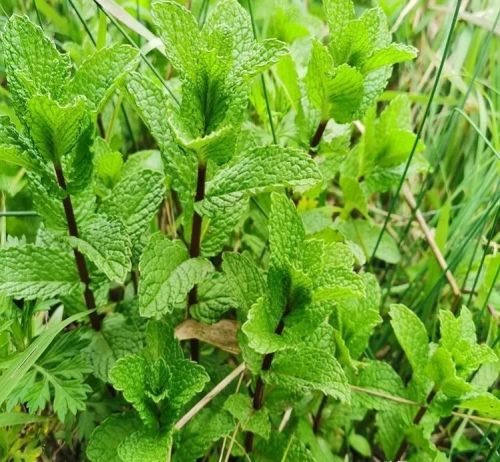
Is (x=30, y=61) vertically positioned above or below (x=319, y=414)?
above

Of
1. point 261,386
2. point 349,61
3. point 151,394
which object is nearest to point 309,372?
point 261,386

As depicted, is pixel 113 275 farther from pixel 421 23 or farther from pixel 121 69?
pixel 421 23

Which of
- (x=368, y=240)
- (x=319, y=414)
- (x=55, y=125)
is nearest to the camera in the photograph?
(x=55, y=125)

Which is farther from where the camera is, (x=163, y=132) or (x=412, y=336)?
(x=412, y=336)

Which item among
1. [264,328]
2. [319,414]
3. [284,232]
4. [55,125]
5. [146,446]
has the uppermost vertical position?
[55,125]

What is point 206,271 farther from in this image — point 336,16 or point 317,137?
point 336,16

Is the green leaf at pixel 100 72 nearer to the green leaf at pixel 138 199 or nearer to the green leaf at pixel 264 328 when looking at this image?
the green leaf at pixel 138 199

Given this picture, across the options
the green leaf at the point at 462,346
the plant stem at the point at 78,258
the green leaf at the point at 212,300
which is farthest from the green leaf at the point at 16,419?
the green leaf at the point at 462,346
